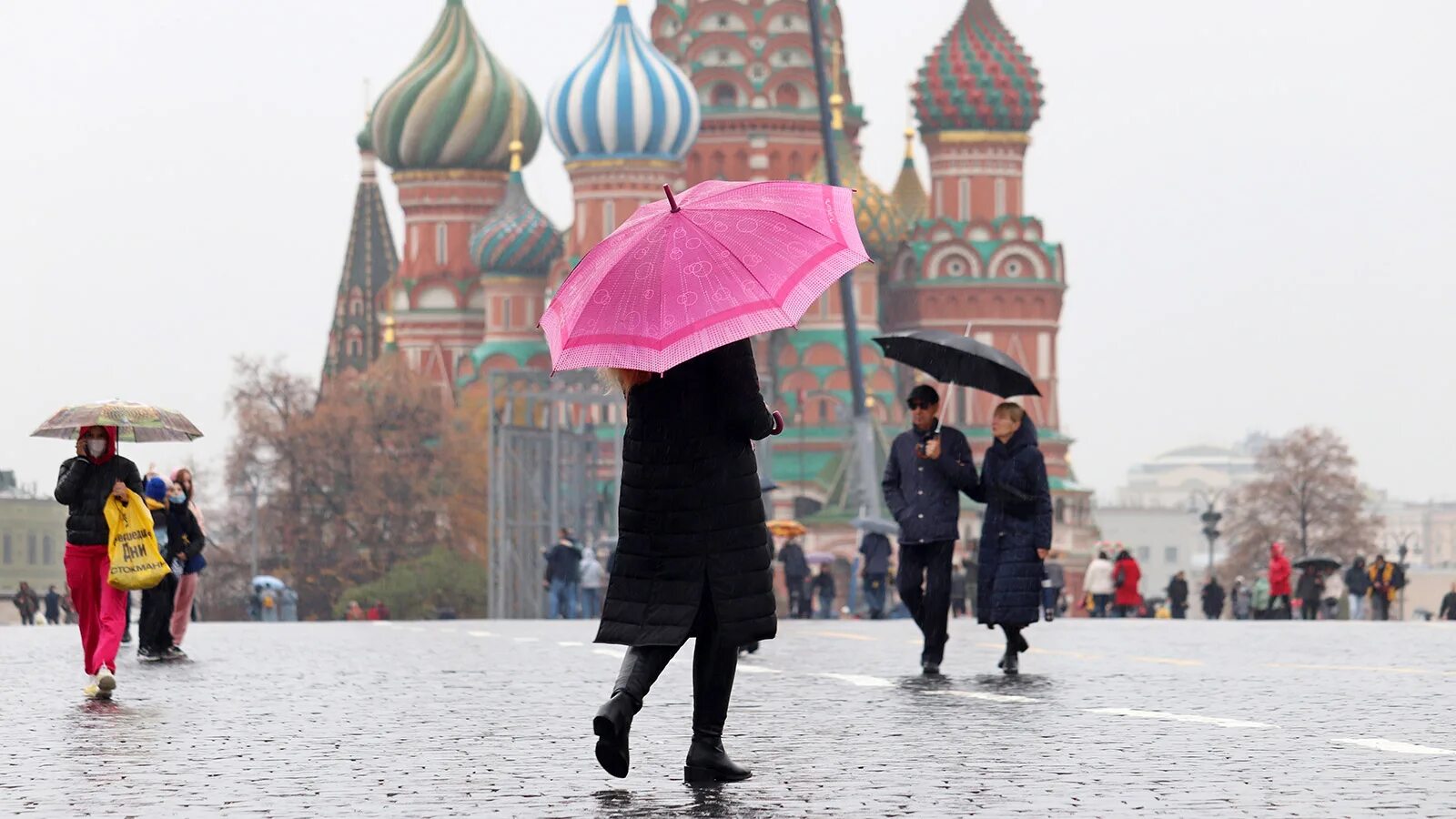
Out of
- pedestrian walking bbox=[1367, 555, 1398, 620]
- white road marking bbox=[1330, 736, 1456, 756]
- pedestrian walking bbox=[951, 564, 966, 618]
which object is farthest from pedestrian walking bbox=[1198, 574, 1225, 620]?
white road marking bbox=[1330, 736, 1456, 756]

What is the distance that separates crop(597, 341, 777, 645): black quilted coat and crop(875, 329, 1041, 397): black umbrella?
5273 millimetres

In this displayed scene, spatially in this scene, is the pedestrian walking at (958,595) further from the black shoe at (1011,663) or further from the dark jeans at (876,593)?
the black shoe at (1011,663)

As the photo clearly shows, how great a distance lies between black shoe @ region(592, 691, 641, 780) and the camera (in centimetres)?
932

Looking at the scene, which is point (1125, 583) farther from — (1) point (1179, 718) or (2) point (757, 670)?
(1) point (1179, 718)

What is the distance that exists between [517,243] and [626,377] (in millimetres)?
82911

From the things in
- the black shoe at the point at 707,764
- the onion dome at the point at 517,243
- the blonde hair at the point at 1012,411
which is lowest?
the black shoe at the point at 707,764

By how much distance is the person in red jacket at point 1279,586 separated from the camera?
3878 centimetres

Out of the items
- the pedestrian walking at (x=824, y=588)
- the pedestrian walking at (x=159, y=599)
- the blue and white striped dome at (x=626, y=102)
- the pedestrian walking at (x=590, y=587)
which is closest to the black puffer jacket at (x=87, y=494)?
the pedestrian walking at (x=159, y=599)

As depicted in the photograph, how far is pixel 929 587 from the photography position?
1534 cm

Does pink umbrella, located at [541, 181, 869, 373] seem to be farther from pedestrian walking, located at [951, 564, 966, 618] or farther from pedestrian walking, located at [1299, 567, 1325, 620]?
pedestrian walking, located at [951, 564, 966, 618]

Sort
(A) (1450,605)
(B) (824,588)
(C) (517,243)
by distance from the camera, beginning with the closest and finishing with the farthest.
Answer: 1. (A) (1450,605)
2. (B) (824,588)
3. (C) (517,243)

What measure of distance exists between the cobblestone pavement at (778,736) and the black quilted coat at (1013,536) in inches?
16.6

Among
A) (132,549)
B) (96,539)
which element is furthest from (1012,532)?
(96,539)

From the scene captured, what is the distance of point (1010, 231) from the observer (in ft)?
296
